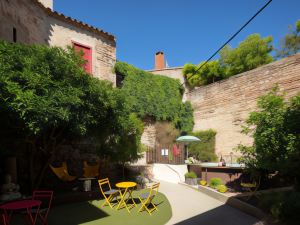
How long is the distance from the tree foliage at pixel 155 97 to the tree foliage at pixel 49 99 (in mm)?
6175

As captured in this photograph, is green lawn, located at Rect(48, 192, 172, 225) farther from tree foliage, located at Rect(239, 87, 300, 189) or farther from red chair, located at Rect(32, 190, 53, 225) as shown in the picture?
tree foliage, located at Rect(239, 87, 300, 189)

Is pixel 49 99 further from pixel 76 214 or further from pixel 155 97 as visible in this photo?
pixel 155 97

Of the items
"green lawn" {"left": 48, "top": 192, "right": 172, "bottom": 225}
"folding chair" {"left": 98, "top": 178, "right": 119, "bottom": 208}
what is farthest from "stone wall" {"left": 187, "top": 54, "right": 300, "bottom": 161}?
"green lawn" {"left": 48, "top": 192, "right": 172, "bottom": 225}

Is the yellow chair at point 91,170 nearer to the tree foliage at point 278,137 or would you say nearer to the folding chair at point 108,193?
the folding chair at point 108,193

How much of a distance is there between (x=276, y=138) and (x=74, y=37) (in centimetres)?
965

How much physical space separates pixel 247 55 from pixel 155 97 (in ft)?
31.7

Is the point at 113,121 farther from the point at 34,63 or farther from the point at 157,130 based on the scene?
the point at 157,130

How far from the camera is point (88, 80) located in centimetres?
691

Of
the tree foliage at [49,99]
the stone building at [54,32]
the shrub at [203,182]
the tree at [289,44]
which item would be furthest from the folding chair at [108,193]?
the tree at [289,44]

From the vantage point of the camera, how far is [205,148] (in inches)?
606

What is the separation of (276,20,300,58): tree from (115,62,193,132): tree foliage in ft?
36.7

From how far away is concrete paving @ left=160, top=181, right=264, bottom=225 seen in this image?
224 inches

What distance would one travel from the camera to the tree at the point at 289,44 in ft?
74.7

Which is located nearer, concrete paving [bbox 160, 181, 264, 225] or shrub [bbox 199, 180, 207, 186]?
concrete paving [bbox 160, 181, 264, 225]
